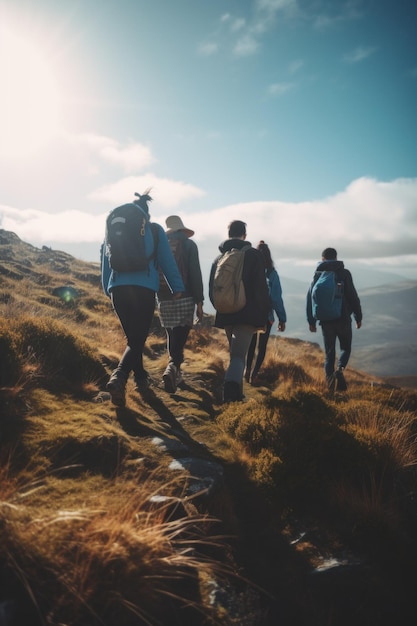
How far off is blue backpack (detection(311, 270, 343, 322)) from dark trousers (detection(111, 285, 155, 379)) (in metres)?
4.25

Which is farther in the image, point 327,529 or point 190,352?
point 190,352

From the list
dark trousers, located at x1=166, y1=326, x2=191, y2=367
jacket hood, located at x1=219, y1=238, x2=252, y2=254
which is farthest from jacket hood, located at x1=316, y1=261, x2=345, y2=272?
dark trousers, located at x1=166, y1=326, x2=191, y2=367

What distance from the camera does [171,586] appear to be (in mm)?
1876

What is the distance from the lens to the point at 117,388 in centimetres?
419

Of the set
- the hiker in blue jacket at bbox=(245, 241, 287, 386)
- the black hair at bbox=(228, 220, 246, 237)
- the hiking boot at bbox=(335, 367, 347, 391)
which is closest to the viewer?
the black hair at bbox=(228, 220, 246, 237)

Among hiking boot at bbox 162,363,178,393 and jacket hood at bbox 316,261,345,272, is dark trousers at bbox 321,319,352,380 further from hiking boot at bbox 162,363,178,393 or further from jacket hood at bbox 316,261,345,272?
hiking boot at bbox 162,363,178,393

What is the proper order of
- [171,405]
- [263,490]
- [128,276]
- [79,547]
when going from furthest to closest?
[171,405]
[128,276]
[263,490]
[79,547]

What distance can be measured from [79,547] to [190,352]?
29.0 ft

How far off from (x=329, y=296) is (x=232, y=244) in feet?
9.77

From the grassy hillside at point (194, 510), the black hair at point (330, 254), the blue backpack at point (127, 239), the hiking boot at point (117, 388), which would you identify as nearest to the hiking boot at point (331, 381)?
the grassy hillside at point (194, 510)

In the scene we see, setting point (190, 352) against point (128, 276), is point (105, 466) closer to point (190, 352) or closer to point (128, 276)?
point (128, 276)

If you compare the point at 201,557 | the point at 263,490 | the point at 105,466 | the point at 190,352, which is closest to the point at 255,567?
the point at 201,557

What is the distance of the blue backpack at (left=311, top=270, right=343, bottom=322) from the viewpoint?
7062 millimetres

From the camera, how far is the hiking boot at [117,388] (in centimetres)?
417
